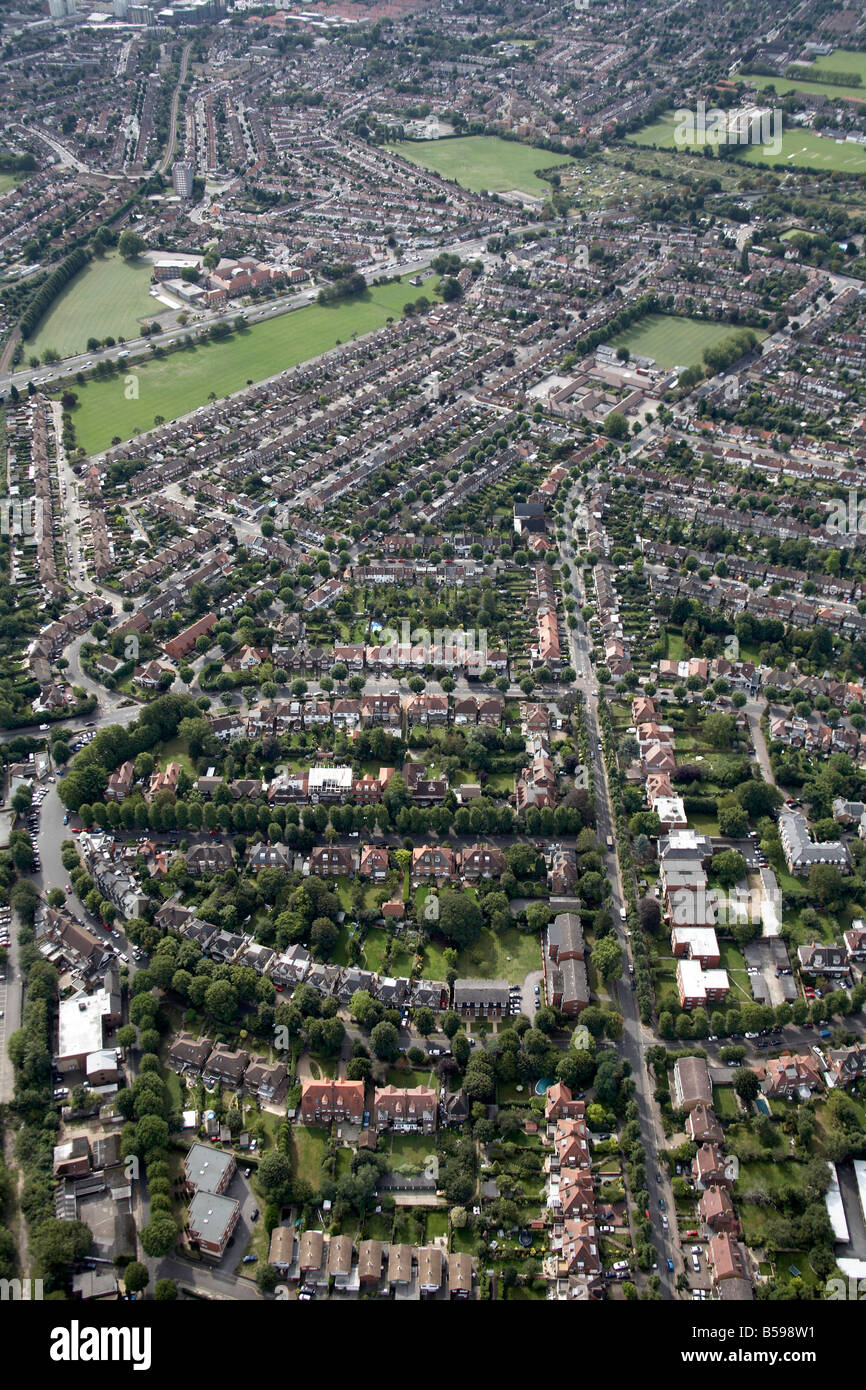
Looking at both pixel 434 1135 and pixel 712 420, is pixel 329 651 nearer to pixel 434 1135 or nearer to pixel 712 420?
pixel 434 1135

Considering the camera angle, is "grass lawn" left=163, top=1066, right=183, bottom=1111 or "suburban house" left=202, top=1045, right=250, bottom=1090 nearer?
"grass lawn" left=163, top=1066, right=183, bottom=1111

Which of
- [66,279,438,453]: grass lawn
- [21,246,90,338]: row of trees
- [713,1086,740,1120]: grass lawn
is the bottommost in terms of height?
[713,1086,740,1120]: grass lawn

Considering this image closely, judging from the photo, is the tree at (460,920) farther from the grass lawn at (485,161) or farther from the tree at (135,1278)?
the grass lawn at (485,161)

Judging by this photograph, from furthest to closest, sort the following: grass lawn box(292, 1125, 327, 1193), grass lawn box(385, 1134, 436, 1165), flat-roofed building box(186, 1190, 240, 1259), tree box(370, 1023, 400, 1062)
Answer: tree box(370, 1023, 400, 1062) < grass lawn box(385, 1134, 436, 1165) < grass lawn box(292, 1125, 327, 1193) < flat-roofed building box(186, 1190, 240, 1259)

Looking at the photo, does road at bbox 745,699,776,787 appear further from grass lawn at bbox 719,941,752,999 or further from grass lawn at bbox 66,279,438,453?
grass lawn at bbox 66,279,438,453

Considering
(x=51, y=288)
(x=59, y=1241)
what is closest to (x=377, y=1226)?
(x=59, y=1241)

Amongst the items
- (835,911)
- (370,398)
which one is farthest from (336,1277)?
(370,398)

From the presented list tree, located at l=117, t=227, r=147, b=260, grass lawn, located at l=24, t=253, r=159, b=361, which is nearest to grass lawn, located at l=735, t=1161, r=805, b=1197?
grass lawn, located at l=24, t=253, r=159, b=361
